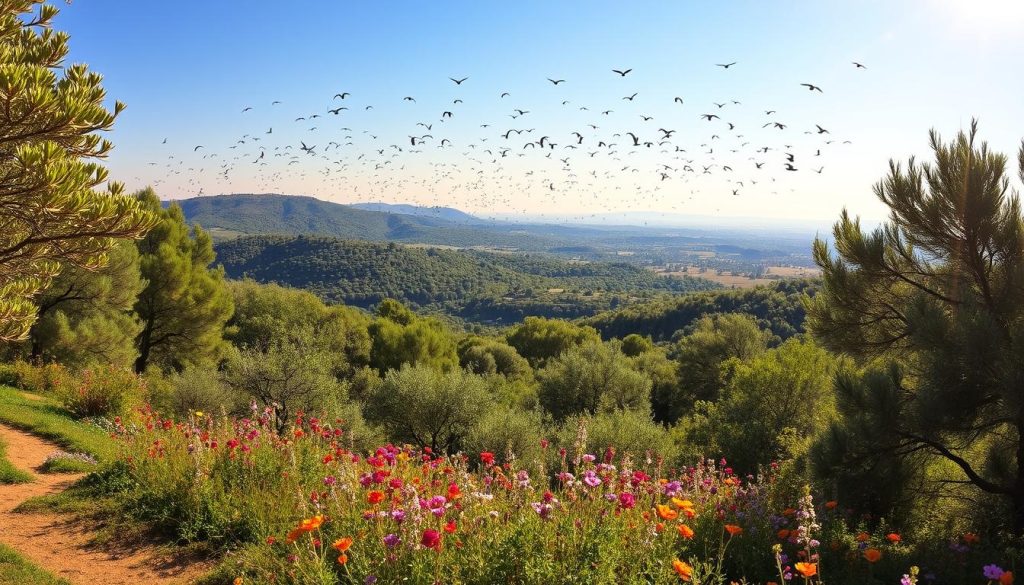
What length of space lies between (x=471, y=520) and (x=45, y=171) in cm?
465

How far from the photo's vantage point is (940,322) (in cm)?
599

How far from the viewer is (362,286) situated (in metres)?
113

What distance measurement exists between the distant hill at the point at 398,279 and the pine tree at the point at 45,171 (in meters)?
101

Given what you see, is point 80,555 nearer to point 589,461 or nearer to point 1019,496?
point 589,461

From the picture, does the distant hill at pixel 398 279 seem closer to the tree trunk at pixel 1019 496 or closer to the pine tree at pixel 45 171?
the pine tree at pixel 45 171

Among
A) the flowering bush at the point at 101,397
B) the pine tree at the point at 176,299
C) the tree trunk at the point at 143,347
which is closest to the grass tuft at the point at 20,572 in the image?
the flowering bush at the point at 101,397

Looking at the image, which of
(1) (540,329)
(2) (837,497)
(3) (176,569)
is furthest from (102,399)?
(1) (540,329)

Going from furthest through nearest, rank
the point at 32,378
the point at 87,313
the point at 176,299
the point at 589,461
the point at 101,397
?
the point at 176,299 → the point at 87,313 → the point at 32,378 → the point at 101,397 → the point at 589,461

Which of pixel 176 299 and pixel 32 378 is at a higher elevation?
pixel 176 299

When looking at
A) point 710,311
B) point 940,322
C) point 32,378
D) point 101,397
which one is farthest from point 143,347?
point 710,311

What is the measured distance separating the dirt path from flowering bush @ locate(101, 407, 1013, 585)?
0.36m

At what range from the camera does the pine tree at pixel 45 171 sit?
451 centimetres

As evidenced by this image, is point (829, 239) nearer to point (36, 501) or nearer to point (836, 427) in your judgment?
point (836, 427)

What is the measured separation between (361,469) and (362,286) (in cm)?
11193
